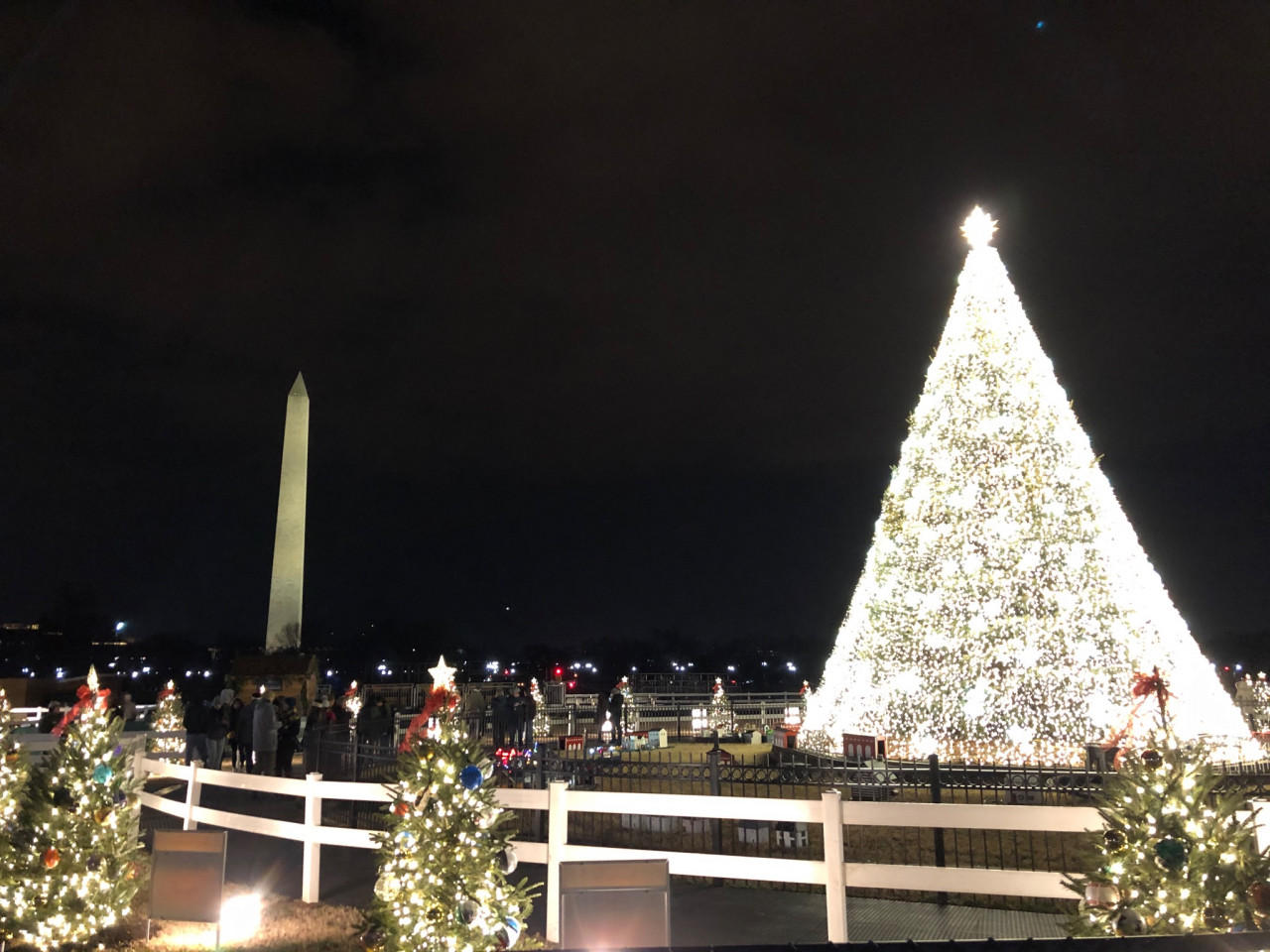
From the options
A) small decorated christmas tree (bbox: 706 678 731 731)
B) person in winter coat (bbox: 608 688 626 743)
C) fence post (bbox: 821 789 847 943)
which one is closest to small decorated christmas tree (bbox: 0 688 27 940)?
fence post (bbox: 821 789 847 943)

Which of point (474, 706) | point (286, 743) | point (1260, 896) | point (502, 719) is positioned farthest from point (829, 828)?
point (474, 706)

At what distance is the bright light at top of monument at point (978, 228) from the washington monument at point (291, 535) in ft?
97.7

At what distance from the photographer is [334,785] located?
8641 mm

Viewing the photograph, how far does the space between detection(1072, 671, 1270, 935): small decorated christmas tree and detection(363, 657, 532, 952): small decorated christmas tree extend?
3.64 metres

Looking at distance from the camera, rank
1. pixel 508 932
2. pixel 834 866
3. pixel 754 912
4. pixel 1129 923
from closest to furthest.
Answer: pixel 1129 923 → pixel 508 932 → pixel 834 866 → pixel 754 912

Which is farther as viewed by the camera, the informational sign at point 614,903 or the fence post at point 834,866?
the fence post at point 834,866

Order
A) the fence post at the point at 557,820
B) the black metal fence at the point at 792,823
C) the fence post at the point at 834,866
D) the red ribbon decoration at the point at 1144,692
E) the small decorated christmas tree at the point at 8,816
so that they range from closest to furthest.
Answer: the fence post at the point at 834,866
the fence post at the point at 557,820
the small decorated christmas tree at the point at 8,816
the red ribbon decoration at the point at 1144,692
the black metal fence at the point at 792,823

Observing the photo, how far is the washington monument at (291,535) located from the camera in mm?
36625

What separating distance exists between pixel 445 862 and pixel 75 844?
4234 mm

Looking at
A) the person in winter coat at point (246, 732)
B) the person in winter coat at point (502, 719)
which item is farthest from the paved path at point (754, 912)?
the person in winter coat at point (246, 732)

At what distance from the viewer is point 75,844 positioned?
795 centimetres

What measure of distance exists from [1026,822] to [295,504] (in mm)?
36007

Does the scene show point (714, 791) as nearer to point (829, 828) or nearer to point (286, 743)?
point (829, 828)

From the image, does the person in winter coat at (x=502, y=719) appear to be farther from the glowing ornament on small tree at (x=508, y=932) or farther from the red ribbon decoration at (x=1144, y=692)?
the glowing ornament on small tree at (x=508, y=932)
